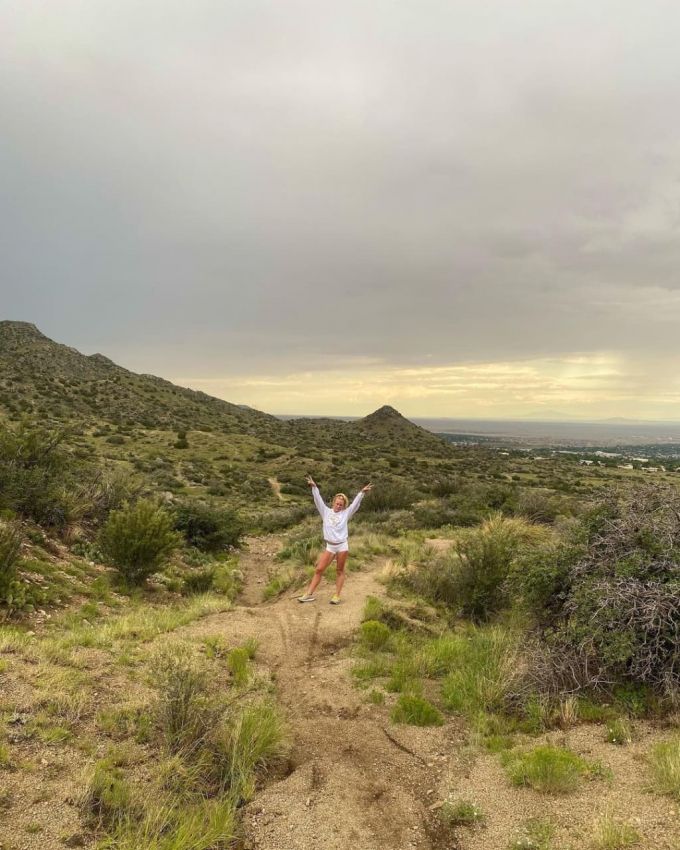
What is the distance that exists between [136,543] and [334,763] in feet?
23.4

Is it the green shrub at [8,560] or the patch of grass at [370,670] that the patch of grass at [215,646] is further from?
the green shrub at [8,560]

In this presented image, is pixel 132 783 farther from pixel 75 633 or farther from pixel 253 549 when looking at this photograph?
pixel 253 549

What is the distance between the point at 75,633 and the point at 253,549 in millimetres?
10592

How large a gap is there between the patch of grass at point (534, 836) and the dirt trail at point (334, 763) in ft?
2.03

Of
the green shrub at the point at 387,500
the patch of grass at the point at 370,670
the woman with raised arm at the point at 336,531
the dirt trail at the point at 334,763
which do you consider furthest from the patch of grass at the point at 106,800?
the green shrub at the point at 387,500

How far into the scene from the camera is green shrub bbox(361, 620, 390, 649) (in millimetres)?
7758

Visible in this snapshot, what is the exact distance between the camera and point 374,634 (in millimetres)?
7883

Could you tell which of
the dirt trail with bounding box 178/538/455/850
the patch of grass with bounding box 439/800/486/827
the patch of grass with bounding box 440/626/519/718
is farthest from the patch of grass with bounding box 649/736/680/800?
the dirt trail with bounding box 178/538/455/850

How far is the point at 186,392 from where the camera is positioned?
7438cm

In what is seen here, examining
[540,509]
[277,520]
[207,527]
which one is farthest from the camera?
[277,520]

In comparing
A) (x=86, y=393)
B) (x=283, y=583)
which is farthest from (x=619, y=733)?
(x=86, y=393)

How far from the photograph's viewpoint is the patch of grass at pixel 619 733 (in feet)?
15.6

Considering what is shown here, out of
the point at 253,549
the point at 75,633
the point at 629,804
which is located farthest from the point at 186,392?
the point at 629,804

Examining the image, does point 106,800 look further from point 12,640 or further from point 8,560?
point 8,560
